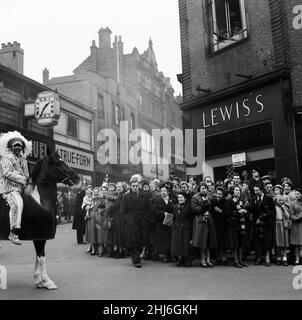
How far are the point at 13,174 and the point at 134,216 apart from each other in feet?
12.1

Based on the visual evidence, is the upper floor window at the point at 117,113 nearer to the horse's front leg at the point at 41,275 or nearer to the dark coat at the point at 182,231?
the dark coat at the point at 182,231

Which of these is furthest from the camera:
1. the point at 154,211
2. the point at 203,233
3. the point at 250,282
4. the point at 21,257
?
the point at 21,257

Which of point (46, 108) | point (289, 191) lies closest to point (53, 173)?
point (289, 191)

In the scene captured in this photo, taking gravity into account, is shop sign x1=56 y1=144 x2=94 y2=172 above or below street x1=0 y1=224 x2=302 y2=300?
above

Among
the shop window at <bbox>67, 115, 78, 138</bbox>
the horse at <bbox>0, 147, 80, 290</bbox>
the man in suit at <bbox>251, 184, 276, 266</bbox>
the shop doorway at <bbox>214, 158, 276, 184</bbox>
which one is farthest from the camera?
the shop window at <bbox>67, 115, 78, 138</bbox>

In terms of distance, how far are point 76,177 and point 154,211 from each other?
3558 mm

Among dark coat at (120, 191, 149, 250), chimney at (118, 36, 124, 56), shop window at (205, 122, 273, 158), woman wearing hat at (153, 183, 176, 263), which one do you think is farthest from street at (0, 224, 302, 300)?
chimney at (118, 36, 124, 56)

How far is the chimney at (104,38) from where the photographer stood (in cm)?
4256

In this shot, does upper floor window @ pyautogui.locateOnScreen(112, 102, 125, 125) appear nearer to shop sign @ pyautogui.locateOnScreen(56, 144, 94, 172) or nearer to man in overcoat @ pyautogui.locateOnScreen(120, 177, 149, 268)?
shop sign @ pyautogui.locateOnScreen(56, 144, 94, 172)

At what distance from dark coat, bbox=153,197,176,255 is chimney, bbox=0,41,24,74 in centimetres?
1939

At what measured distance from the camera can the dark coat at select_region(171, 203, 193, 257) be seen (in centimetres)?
960

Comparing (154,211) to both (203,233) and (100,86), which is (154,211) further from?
(100,86)
